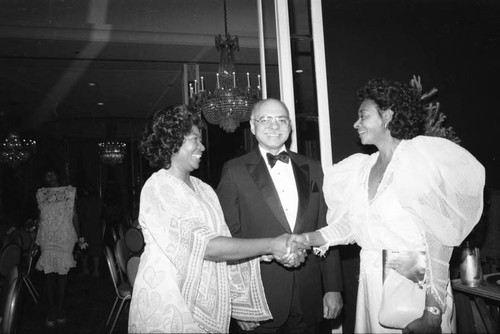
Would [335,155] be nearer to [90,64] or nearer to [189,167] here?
[189,167]

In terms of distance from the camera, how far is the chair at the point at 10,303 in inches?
77.2

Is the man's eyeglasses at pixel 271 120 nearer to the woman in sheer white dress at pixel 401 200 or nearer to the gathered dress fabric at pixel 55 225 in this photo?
the woman in sheer white dress at pixel 401 200

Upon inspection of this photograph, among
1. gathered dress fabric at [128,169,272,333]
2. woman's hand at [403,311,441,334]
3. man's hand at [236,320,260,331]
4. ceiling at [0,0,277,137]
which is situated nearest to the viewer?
woman's hand at [403,311,441,334]

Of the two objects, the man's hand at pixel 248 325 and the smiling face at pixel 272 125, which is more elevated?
the smiling face at pixel 272 125

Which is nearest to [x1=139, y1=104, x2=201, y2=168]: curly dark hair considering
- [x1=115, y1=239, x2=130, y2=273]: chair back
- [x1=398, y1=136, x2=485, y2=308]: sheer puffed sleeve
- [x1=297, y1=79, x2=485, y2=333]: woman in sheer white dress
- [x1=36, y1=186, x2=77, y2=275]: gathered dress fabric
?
[x1=297, y1=79, x2=485, y2=333]: woman in sheer white dress

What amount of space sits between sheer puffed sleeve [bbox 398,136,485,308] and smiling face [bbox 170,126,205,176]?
1.06m

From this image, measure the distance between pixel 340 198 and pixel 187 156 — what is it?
2.80 feet

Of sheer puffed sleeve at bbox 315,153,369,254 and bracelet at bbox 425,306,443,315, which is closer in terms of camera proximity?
bracelet at bbox 425,306,443,315

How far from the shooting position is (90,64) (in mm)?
7355

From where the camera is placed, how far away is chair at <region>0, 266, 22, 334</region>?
196 cm

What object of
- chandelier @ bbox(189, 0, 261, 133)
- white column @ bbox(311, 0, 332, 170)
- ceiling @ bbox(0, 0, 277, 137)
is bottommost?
white column @ bbox(311, 0, 332, 170)

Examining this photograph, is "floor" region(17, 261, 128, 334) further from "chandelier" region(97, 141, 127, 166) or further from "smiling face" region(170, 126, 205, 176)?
"chandelier" region(97, 141, 127, 166)

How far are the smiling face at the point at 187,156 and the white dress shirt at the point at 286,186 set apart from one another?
41 centimetres

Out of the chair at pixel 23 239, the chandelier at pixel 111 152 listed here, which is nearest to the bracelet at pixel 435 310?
the chair at pixel 23 239
